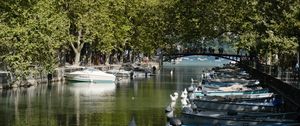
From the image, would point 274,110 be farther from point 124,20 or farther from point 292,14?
point 124,20

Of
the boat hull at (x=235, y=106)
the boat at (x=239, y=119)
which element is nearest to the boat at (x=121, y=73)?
the boat hull at (x=235, y=106)

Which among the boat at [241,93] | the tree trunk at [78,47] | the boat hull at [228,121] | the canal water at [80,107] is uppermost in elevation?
the tree trunk at [78,47]

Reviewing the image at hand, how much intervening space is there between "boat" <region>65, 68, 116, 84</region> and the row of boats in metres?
26.2

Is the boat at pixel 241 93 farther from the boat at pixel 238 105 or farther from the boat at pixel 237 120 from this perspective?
the boat at pixel 237 120

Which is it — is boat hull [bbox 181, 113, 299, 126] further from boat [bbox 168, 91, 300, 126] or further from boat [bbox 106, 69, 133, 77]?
boat [bbox 106, 69, 133, 77]

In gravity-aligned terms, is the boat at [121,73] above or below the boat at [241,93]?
above

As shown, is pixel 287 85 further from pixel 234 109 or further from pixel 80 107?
pixel 80 107

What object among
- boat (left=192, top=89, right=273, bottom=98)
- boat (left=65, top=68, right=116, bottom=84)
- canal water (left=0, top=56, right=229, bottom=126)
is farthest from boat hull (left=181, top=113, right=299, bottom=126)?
boat (left=65, top=68, right=116, bottom=84)

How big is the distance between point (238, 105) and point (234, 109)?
0.74 meters

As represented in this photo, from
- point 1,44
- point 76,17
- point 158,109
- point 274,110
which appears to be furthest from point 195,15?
point 274,110

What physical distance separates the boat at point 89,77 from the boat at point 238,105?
131 feet

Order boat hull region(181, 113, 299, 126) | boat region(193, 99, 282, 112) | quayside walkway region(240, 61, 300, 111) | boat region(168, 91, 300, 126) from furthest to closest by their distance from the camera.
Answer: boat region(193, 99, 282, 112) → quayside walkway region(240, 61, 300, 111) → boat region(168, 91, 300, 126) → boat hull region(181, 113, 299, 126)

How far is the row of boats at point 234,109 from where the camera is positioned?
34.0 m

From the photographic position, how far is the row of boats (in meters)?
34.0
